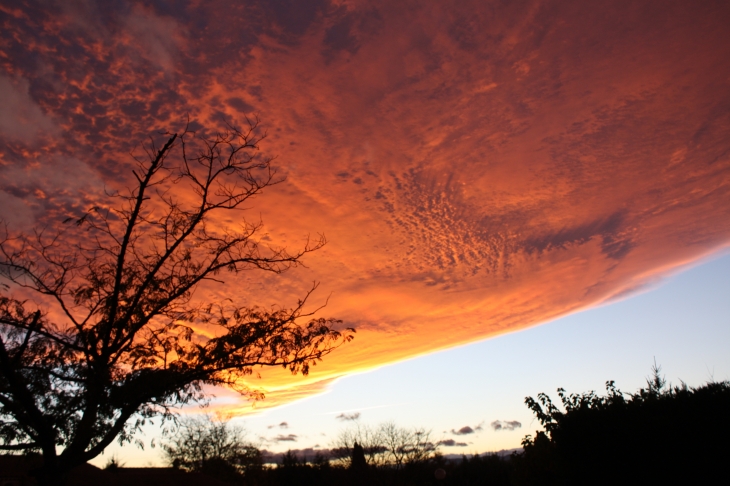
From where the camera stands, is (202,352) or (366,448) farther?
(366,448)

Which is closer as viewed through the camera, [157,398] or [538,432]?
[157,398]

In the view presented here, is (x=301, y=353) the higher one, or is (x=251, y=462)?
(x=301, y=353)

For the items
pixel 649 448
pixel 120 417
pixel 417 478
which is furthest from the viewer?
pixel 417 478

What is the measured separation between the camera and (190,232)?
27.0 ft

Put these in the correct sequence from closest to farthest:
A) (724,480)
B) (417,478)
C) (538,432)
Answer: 1. (724,480)
2. (538,432)
3. (417,478)

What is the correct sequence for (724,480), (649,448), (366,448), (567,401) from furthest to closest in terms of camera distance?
(366,448) < (567,401) < (649,448) < (724,480)

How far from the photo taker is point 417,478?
58312mm

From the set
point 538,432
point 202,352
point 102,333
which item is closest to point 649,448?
point 538,432

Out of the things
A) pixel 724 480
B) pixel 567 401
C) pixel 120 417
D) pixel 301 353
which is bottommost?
pixel 724 480

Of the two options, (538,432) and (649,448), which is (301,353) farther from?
(538,432)

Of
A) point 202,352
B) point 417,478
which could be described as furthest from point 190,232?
point 417,478

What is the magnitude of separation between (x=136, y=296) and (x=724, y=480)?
10151 millimetres

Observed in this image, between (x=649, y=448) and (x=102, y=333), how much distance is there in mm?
10195

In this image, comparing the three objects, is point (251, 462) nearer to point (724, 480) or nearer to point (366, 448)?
point (366, 448)
